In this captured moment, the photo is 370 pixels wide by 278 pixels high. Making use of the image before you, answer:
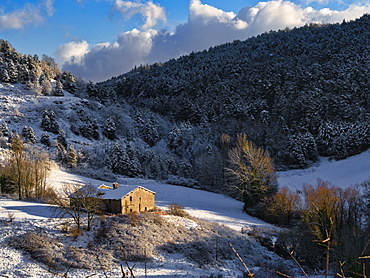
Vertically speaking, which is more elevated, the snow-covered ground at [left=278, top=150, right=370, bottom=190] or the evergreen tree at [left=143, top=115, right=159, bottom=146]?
the evergreen tree at [left=143, top=115, right=159, bottom=146]

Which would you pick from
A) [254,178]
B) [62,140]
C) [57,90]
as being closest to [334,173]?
[254,178]

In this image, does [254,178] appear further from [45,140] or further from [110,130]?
[110,130]

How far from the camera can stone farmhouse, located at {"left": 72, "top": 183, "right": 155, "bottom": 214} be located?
32031 mm

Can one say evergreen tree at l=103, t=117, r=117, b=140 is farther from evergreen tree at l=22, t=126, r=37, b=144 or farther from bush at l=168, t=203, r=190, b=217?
bush at l=168, t=203, r=190, b=217

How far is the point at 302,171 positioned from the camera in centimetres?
5619

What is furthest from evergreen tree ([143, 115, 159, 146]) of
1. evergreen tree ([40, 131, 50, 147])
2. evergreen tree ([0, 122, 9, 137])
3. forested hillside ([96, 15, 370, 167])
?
evergreen tree ([0, 122, 9, 137])

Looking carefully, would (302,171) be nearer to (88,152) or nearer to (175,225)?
(175,225)

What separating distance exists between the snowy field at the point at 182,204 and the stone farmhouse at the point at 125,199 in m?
1.53

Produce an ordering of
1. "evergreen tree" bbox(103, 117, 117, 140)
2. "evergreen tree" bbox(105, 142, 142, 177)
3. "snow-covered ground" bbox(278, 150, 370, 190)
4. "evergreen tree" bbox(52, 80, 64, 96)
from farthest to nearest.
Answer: "evergreen tree" bbox(52, 80, 64, 96) < "evergreen tree" bbox(103, 117, 117, 140) < "evergreen tree" bbox(105, 142, 142, 177) < "snow-covered ground" bbox(278, 150, 370, 190)

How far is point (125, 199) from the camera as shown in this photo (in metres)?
32.3

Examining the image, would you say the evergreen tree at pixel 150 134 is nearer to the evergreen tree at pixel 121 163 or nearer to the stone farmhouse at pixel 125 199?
the evergreen tree at pixel 121 163

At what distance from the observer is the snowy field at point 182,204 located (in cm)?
2108

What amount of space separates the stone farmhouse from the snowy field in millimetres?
1527

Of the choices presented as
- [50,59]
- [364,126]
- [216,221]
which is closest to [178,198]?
[216,221]
